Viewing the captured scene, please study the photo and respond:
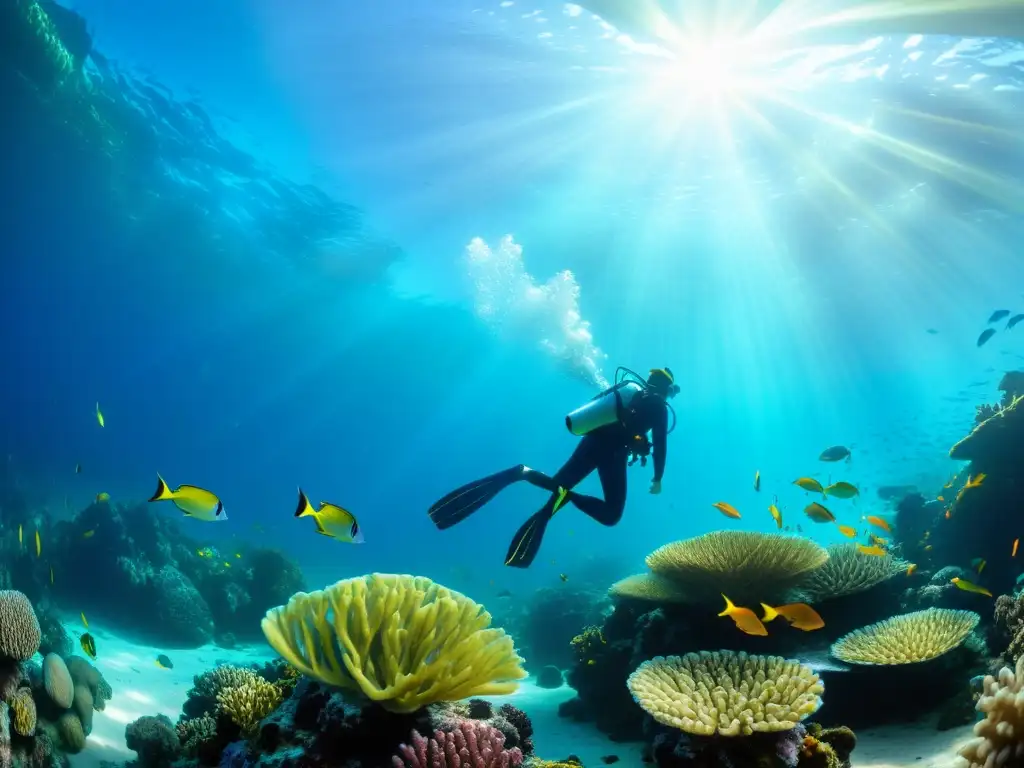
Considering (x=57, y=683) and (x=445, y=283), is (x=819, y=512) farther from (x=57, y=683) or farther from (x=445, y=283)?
(x=445, y=283)

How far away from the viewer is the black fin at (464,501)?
664 cm

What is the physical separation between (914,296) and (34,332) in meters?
68.8

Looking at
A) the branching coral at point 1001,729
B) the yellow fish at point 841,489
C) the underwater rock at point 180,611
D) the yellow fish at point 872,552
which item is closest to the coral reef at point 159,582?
the underwater rock at point 180,611

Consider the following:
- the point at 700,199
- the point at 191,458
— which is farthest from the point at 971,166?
the point at 191,458

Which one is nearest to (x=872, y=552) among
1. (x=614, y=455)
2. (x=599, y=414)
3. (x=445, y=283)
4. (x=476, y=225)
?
(x=614, y=455)

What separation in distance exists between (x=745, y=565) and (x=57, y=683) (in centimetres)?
753

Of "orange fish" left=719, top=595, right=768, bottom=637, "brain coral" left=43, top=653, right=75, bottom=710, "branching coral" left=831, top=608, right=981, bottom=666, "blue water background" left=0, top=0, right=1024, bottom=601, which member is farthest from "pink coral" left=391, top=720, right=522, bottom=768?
"blue water background" left=0, top=0, right=1024, bottom=601

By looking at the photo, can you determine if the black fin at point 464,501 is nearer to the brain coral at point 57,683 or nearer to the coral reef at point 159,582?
the brain coral at point 57,683

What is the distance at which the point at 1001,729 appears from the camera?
2.32m

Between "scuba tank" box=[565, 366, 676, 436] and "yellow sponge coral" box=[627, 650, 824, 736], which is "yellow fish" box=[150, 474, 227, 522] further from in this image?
"scuba tank" box=[565, 366, 676, 436]

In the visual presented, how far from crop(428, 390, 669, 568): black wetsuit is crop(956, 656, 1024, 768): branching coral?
4038 mm

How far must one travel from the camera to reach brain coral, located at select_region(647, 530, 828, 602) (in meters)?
5.60

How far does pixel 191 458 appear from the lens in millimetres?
77688

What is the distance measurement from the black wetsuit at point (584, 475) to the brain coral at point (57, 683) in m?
4.39
